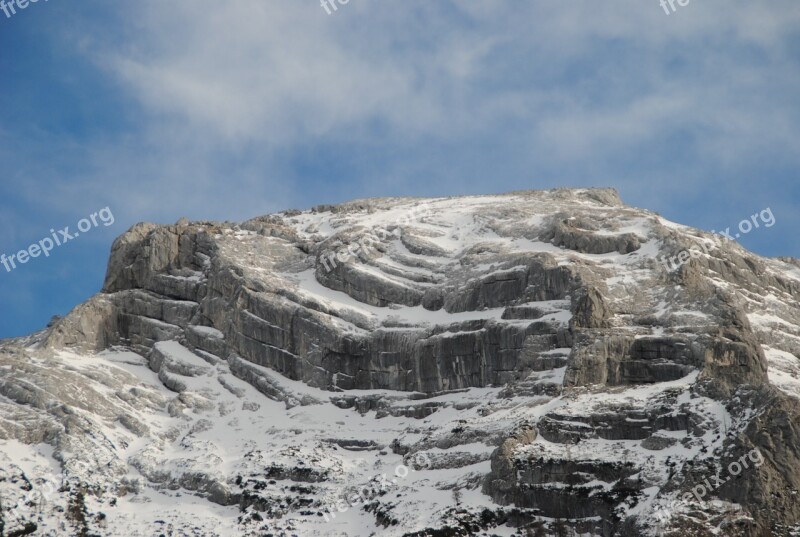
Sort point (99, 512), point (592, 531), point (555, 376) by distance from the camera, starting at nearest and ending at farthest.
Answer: point (592, 531)
point (99, 512)
point (555, 376)

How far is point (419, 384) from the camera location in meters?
155

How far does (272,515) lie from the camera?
434 ft

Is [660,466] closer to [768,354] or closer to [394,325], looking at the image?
[768,354]

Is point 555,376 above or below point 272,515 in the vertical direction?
above

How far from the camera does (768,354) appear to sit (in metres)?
147

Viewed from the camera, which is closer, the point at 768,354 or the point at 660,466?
the point at 660,466

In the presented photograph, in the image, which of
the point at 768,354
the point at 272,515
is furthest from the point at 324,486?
the point at 768,354

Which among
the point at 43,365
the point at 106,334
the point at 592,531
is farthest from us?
the point at 106,334

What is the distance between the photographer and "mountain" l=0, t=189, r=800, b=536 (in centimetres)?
12200

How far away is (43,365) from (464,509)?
5746 centimetres

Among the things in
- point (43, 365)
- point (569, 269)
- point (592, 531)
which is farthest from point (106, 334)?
point (592, 531)

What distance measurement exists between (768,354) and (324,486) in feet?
169

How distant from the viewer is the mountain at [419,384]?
12200cm

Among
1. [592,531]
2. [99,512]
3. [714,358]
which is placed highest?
[714,358]
